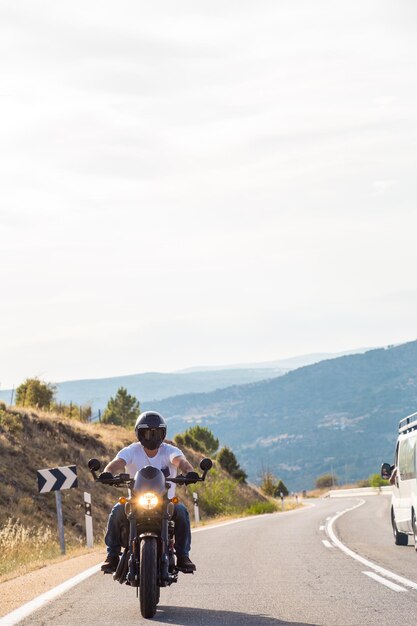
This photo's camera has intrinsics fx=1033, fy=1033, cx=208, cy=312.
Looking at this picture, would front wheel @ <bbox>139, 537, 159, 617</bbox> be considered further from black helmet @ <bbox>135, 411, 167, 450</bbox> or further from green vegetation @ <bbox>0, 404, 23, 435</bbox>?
green vegetation @ <bbox>0, 404, 23, 435</bbox>

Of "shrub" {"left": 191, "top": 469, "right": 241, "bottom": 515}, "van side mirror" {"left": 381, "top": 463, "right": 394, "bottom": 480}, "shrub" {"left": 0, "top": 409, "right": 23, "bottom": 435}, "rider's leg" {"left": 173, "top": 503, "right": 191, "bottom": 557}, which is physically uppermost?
"shrub" {"left": 0, "top": 409, "right": 23, "bottom": 435}

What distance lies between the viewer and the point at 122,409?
336ft

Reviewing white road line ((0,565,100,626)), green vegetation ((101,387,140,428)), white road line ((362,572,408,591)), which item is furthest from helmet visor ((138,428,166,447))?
green vegetation ((101,387,140,428))

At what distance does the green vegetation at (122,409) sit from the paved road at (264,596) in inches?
3018

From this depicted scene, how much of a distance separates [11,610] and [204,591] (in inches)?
102

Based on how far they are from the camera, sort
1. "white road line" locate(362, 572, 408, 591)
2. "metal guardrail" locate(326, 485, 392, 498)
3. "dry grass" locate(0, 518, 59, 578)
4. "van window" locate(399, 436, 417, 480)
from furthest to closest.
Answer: "metal guardrail" locate(326, 485, 392, 498) → "van window" locate(399, 436, 417, 480) → "dry grass" locate(0, 518, 59, 578) → "white road line" locate(362, 572, 408, 591)

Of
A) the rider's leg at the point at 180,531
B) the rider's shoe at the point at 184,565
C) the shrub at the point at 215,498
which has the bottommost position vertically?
the shrub at the point at 215,498

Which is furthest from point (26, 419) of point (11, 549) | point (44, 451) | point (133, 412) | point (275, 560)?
point (133, 412)

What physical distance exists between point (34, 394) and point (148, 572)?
167 ft

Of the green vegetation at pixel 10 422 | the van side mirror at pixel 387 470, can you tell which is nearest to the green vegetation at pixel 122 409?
the green vegetation at pixel 10 422

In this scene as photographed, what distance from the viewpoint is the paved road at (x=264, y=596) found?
28.8ft

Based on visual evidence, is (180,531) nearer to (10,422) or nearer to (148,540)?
(148,540)

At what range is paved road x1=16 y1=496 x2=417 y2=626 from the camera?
877 centimetres

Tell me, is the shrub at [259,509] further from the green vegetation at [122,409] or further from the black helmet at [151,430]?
the black helmet at [151,430]
